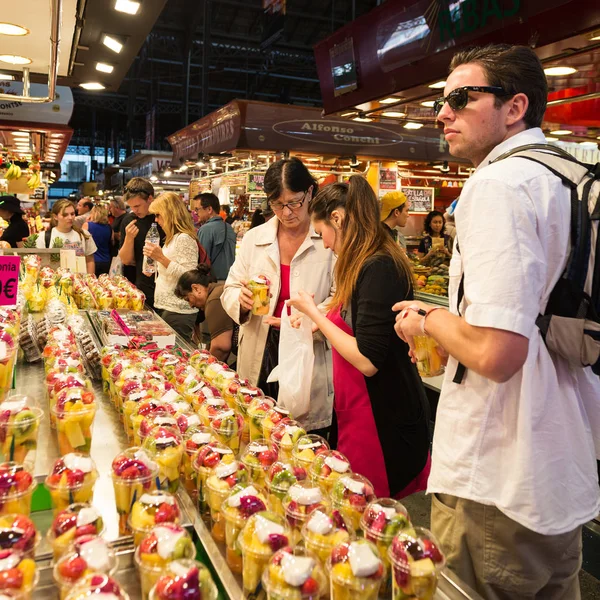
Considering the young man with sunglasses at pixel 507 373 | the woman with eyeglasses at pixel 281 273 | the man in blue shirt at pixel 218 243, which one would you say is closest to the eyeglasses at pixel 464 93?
the young man with sunglasses at pixel 507 373

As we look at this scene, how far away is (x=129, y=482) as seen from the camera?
1368mm

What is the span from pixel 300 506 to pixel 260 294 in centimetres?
173

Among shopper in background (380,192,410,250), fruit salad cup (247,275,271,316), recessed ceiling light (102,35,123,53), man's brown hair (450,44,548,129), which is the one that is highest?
recessed ceiling light (102,35,123,53)

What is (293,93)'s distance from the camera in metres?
28.7

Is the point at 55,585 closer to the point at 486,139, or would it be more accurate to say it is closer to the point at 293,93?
the point at 486,139

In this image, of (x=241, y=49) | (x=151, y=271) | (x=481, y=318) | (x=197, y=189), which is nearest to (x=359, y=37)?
(x=151, y=271)

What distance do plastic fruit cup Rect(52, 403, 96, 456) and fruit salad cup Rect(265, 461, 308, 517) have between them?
601mm

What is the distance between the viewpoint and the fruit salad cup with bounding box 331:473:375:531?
1339mm

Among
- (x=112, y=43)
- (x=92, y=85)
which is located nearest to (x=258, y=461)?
(x=112, y=43)

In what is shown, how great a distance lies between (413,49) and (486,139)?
3766mm

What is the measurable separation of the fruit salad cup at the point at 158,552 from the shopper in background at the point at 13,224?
759 centimetres

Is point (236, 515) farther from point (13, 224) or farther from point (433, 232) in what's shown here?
point (433, 232)

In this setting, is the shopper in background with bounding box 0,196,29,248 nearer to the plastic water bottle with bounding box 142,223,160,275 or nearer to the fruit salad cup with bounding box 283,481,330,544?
the plastic water bottle with bounding box 142,223,160,275

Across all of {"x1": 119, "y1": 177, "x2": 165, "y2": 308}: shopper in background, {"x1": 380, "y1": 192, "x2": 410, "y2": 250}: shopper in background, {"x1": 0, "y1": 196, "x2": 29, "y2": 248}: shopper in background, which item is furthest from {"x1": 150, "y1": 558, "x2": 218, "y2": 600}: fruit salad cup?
{"x1": 0, "y1": 196, "x2": 29, "y2": 248}: shopper in background
